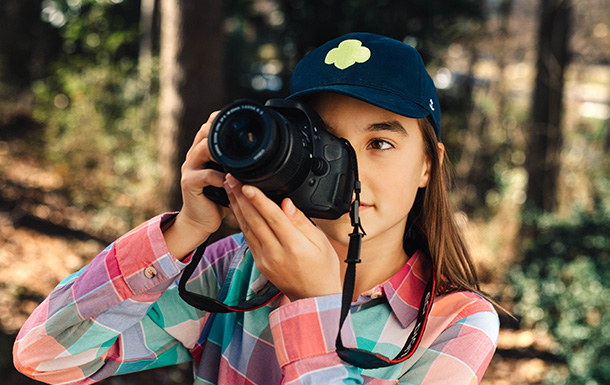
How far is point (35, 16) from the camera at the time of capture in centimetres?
1034

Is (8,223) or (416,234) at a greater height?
(416,234)

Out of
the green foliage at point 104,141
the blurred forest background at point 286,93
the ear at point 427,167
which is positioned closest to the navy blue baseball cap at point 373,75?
the ear at point 427,167

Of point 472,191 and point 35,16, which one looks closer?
point 472,191

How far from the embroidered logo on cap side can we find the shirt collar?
1.74 ft

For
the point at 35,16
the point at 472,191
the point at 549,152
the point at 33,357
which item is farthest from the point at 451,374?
the point at 35,16

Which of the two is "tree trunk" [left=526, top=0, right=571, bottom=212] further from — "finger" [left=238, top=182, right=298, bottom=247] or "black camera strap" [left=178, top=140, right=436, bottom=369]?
"finger" [left=238, top=182, right=298, bottom=247]

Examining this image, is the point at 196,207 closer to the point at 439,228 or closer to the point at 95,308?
the point at 95,308

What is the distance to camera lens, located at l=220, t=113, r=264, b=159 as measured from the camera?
1.10 metres

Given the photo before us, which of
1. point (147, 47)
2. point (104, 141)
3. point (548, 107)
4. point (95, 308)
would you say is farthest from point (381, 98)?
point (147, 47)

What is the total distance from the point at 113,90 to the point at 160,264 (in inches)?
259

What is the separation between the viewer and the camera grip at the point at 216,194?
49.4 inches

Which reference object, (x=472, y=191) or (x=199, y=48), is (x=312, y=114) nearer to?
(x=199, y=48)

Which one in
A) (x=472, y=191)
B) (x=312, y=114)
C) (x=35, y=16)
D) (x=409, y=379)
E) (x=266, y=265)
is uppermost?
(x=35, y=16)

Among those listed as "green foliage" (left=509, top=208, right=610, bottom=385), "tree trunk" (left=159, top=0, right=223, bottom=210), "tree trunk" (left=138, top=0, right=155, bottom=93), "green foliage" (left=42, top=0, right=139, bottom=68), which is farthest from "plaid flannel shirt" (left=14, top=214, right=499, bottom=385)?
"green foliage" (left=42, top=0, right=139, bottom=68)
